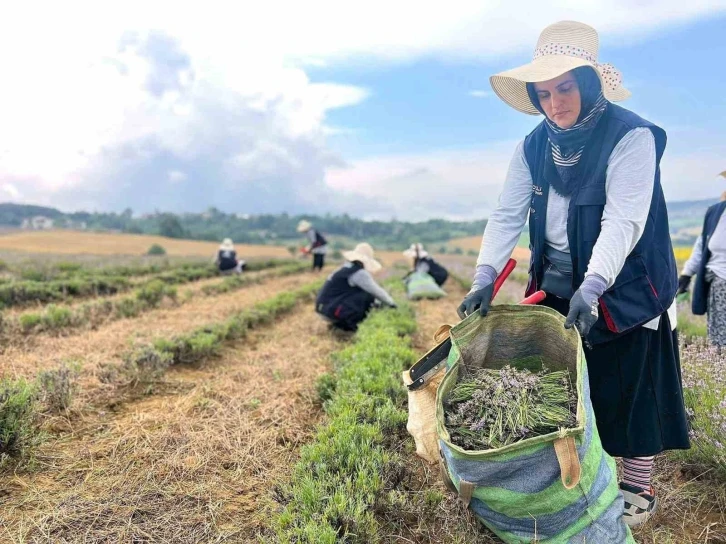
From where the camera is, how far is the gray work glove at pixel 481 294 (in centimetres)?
229

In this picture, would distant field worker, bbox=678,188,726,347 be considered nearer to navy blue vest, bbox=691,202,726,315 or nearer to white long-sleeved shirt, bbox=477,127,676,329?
navy blue vest, bbox=691,202,726,315

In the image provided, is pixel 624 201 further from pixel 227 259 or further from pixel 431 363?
pixel 227 259

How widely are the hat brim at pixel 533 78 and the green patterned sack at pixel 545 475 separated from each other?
97cm

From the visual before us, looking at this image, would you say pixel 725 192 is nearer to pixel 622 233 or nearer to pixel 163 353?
pixel 622 233

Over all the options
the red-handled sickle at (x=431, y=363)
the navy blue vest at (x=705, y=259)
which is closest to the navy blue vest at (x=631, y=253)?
the red-handled sickle at (x=431, y=363)

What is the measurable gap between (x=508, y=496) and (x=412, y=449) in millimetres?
1246

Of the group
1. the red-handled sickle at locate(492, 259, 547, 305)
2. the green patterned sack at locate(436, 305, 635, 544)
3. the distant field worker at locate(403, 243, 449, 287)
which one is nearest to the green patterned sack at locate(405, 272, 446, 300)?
the distant field worker at locate(403, 243, 449, 287)

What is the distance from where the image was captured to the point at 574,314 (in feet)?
6.29

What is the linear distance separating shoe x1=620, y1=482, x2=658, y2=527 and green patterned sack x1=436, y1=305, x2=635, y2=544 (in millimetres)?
311

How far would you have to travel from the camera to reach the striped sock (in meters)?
2.34

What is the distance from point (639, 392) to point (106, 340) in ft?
18.8

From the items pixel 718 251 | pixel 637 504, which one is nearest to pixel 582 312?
pixel 637 504

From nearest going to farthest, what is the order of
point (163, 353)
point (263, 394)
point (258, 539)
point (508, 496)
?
point (508, 496), point (258, 539), point (263, 394), point (163, 353)

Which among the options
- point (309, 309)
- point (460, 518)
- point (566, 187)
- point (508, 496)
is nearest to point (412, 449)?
point (460, 518)
